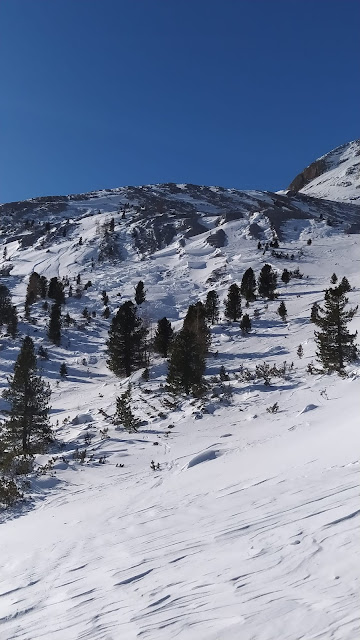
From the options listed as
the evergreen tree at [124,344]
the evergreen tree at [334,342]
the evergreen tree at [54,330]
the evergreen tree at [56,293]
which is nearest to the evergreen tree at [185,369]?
the evergreen tree at [334,342]

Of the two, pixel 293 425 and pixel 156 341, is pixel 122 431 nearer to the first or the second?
pixel 293 425

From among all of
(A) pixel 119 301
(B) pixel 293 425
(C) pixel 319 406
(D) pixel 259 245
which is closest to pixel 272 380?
(C) pixel 319 406

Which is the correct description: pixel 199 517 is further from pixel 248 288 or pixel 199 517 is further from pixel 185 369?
pixel 248 288

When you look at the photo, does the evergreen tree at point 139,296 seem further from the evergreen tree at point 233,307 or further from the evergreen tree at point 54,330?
the evergreen tree at point 233,307

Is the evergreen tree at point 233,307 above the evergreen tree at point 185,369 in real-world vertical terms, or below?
above

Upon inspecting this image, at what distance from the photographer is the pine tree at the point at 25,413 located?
16484 millimetres

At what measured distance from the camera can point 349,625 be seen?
3295 millimetres

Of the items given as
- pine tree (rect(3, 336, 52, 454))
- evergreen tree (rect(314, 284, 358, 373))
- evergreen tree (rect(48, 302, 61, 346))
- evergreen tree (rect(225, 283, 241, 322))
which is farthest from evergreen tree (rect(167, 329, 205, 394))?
evergreen tree (rect(48, 302, 61, 346))

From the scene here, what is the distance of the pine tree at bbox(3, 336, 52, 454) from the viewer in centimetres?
1648

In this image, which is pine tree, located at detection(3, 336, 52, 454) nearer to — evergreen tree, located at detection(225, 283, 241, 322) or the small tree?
the small tree

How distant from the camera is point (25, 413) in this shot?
1680cm

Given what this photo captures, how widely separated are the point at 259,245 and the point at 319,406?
219 feet

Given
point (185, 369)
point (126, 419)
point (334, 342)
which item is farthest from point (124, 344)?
point (334, 342)

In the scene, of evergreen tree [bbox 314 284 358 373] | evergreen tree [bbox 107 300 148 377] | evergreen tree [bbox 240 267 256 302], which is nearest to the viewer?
evergreen tree [bbox 314 284 358 373]
